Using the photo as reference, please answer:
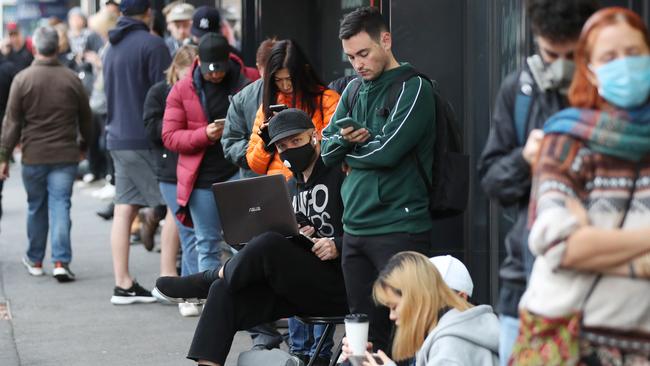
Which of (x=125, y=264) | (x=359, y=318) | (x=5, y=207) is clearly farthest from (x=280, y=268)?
(x=5, y=207)

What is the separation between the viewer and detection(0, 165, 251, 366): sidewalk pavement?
7680mm

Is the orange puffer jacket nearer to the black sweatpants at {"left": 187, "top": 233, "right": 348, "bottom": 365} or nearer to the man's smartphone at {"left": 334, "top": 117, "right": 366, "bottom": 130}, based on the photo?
the black sweatpants at {"left": 187, "top": 233, "right": 348, "bottom": 365}

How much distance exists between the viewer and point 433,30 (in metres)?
7.92

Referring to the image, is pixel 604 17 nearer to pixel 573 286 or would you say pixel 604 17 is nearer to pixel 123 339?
pixel 573 286

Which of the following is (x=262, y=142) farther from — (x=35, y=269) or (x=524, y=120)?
(x=35, y=269)

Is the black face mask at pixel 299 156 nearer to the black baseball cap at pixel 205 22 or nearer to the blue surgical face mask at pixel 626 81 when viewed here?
the blue surgical face mask at pixel 626 81

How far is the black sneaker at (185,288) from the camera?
253 inches

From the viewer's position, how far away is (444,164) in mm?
5723

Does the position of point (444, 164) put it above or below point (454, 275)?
above

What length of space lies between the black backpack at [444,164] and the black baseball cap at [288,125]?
63 centimetres

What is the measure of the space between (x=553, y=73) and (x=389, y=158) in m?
1.87

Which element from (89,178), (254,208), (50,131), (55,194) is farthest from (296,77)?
(89,178)

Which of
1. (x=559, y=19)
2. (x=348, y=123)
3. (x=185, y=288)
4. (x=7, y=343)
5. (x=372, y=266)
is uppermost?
(x=559, y=19)

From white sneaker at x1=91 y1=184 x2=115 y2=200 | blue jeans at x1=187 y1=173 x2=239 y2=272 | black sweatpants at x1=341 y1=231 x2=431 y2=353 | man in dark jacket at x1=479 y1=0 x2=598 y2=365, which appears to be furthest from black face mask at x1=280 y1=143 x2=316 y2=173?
white sneaker at x1=91 y1=184 x2=115 y2=200
